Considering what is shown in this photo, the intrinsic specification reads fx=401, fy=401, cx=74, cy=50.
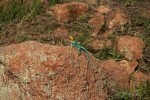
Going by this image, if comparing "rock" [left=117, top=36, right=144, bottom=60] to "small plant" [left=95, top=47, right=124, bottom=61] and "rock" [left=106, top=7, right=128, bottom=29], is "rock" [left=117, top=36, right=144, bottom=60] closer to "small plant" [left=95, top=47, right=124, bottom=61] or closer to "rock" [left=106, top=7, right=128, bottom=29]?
"small plant" [left=95, top=47, right=124, bottom=61]

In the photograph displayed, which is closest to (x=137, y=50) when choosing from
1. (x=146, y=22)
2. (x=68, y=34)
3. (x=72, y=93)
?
(x=146, y=22)

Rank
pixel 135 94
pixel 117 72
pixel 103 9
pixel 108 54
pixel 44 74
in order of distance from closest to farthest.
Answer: pixel 44 74 → pixel 135 94 → pixel 117 72 → pixel 108 54 → pixel 103 9

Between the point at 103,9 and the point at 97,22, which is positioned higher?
the point at 103,9

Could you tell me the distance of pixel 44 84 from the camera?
3.27m

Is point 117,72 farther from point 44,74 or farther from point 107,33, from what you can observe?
point 44,74

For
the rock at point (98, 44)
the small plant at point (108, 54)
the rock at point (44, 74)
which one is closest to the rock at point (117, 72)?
the small plant at point (108, 54)

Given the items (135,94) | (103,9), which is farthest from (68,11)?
(135,94)

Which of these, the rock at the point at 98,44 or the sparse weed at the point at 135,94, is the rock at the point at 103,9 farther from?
the sparse weed at the point at 135,94

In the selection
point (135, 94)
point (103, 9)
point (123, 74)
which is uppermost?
point (103, 9)

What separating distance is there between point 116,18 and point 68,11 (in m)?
0.56

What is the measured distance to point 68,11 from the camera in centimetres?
460

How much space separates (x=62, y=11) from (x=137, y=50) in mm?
993

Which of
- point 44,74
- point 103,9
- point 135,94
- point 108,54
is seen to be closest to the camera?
point 44,74

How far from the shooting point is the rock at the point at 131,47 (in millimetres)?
4176
